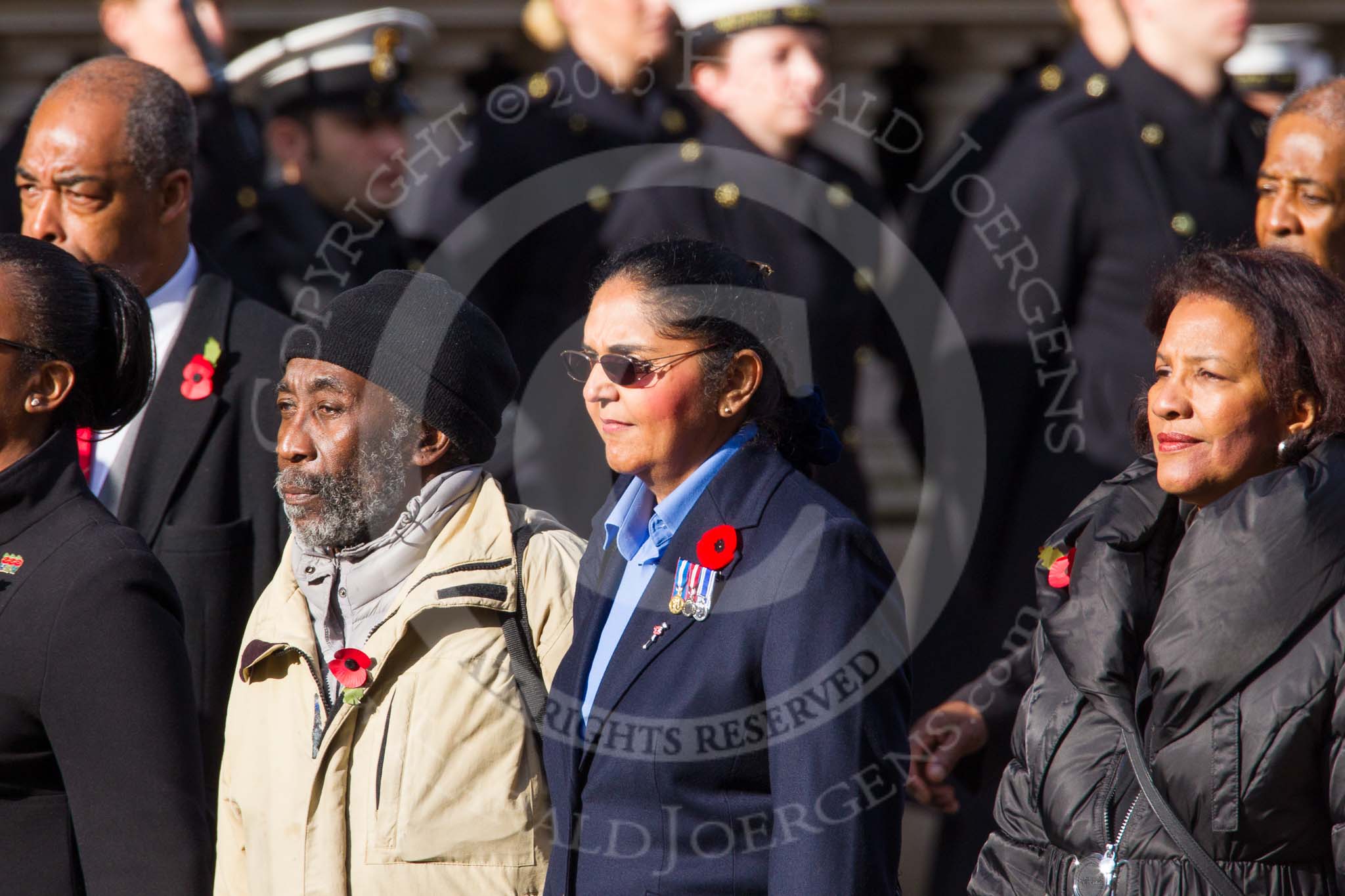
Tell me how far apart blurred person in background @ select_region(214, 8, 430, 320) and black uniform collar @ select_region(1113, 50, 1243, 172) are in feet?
7.63

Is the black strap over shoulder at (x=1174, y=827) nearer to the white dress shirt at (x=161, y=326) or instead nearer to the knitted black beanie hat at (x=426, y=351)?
the knitted black beanie hat at (x=426, y=351)

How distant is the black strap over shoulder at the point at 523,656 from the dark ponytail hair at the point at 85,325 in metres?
0.79

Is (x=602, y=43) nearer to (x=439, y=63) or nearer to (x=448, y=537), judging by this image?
(x=448, y=537)

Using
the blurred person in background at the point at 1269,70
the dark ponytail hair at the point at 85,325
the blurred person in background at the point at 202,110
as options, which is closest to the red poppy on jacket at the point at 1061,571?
the dark ponytail hair at the point at 85,325

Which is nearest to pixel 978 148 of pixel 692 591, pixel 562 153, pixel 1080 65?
pixel 1080 65

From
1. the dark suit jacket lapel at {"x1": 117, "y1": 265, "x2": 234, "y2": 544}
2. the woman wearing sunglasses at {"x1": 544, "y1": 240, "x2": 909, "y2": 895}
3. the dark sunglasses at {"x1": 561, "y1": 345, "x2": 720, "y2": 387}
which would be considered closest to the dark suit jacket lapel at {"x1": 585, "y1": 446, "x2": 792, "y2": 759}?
the woman wearing sunglasses at {"x1": 544, "y1": 240, "x2": 909, "y2": 895}

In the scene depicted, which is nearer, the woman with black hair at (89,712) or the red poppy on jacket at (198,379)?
the woman with black hair at (89,712)

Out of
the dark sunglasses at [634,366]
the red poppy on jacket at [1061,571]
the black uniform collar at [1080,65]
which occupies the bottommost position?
the red poppy on jacket at [1061,571]

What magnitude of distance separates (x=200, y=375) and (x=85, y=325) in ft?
3.22

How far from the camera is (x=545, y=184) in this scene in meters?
6.30

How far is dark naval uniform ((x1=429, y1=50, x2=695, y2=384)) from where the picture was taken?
19.5ft

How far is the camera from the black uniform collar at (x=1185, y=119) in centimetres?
550

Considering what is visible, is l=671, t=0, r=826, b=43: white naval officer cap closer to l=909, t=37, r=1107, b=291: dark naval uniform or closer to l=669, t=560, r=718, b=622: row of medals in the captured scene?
l=909, t=37, r=1107, b=291: dark naval uniform

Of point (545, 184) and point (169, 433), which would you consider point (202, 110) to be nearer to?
point (545, 184)
